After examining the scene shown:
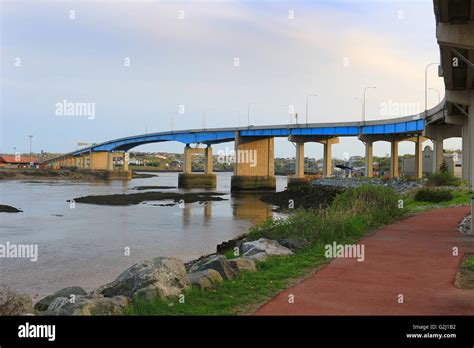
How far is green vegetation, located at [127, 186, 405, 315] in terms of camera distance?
861cm

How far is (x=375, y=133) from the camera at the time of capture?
73500 millimetres

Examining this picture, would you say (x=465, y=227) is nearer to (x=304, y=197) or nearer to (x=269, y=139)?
(x=304, y=197)

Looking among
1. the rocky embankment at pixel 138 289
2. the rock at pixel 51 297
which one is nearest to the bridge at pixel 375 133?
the rocky embankment at pixel 138 289

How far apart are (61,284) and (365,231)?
9.86 metres

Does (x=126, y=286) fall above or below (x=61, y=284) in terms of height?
above

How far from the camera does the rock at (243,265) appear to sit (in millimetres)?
11485

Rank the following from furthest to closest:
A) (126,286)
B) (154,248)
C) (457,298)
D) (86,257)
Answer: (154,248) → (86,257) → (126,286) → (457,298)

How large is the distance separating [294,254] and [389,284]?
393 cm

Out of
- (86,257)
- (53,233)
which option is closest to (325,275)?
(86,257)

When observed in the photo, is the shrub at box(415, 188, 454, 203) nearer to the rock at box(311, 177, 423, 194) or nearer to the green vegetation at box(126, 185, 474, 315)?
the green vegetation at box(126, 185, 474, 315)

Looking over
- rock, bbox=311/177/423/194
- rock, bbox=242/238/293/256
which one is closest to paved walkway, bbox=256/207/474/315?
rock, bbox=242/238/293/256

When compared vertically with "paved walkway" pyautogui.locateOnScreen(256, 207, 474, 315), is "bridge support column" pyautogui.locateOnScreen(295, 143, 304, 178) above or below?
above
